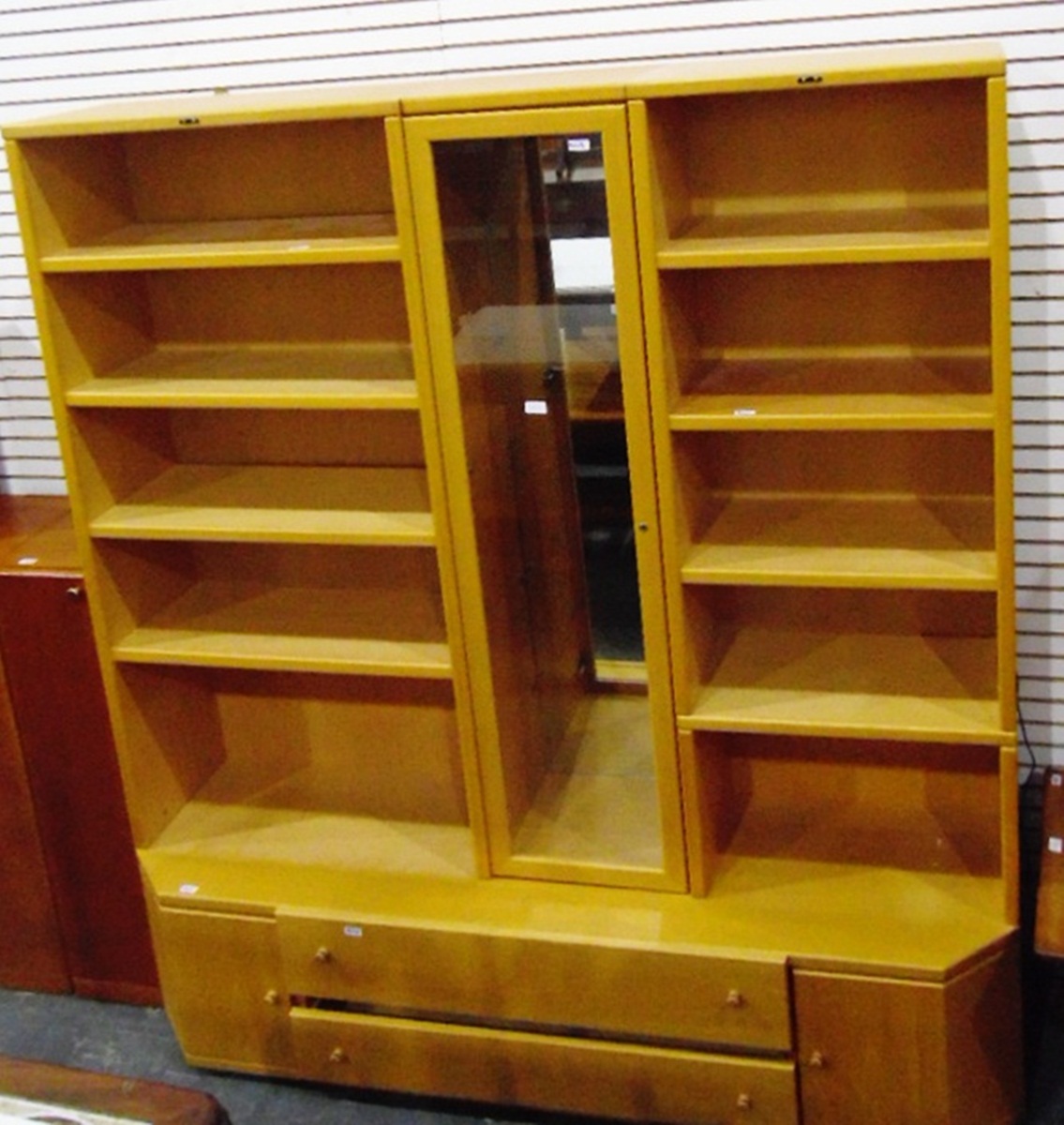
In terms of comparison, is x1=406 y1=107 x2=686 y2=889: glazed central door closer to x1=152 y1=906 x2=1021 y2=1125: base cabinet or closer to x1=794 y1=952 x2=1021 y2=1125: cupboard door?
x1=152 y1=906 x2=1021 y2=1125: base cabinet

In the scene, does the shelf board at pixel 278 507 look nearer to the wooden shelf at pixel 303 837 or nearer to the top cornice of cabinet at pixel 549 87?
the wooden shelf at pixel 303 837

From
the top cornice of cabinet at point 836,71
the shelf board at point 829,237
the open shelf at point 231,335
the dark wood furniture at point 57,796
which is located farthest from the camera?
the dark wood furniture at point 57,796

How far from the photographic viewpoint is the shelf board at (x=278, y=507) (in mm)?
4016

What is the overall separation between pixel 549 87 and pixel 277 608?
1600 millimetres

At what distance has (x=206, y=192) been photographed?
13.9 feet

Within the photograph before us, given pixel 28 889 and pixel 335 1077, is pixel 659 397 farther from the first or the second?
pixel 28 889

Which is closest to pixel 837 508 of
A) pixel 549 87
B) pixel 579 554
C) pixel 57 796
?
pixel 579 554

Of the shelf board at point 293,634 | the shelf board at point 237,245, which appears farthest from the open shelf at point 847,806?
the shelf board at point 237,245

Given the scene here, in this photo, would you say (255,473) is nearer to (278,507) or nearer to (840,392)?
(278,507)

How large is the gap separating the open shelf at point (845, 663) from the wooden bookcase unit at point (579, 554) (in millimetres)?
11

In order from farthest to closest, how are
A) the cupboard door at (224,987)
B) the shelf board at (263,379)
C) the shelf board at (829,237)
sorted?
1. the cupboard door at (224,987)
2. the shelf board at (263,379)
3. the shelf board at (829,237)

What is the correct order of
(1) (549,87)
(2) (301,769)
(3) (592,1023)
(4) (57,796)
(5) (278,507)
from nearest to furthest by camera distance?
(1) (549,87) < (3) (592,1023) < (5) (278,507) < (4) (57,796) < (2) (301,769)

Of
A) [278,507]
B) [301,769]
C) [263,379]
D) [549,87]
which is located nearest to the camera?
[549,87]

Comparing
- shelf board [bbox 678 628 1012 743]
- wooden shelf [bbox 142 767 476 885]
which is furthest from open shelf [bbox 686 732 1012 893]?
wooden shelf [bbox 142 767 476 885]
